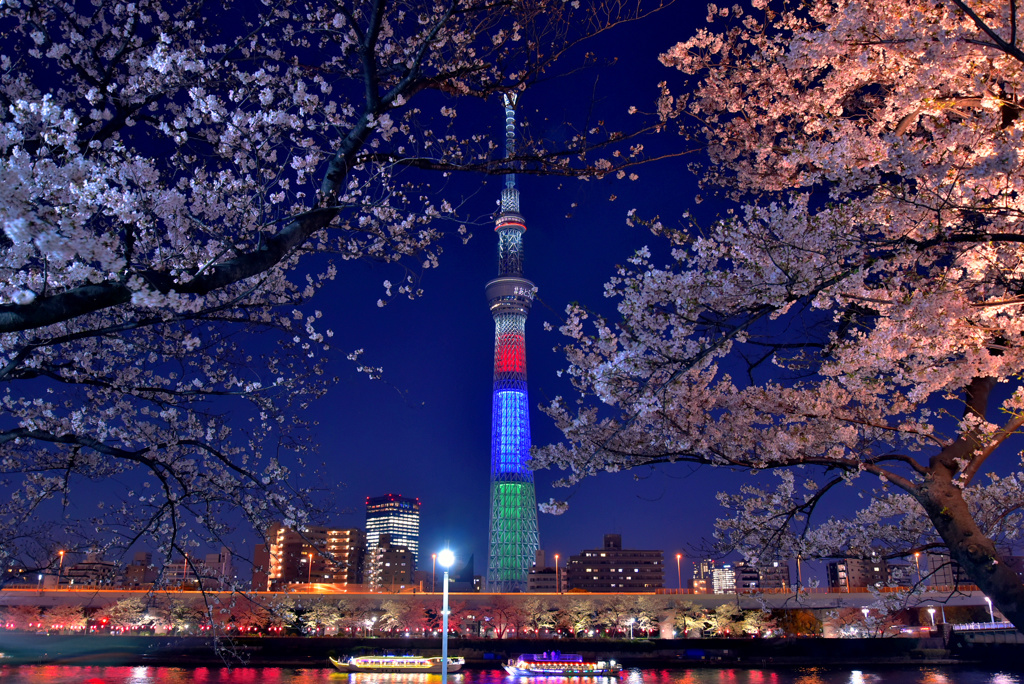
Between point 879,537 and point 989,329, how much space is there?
567 centimetres

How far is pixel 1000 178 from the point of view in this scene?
4434mm

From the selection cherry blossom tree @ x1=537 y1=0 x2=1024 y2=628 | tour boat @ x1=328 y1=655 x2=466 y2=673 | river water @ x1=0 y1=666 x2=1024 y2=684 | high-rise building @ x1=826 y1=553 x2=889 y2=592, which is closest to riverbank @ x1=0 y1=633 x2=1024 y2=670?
river water @ x1=0 y1=666 x2=1024 y2=684

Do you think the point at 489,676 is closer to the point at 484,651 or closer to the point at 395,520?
the point at 484,651

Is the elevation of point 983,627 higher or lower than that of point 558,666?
higher

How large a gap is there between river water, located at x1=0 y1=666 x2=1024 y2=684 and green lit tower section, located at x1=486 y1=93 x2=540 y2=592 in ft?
117

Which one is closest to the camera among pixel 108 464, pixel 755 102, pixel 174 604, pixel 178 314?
pixel 178 314

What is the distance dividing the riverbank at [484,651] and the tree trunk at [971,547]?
44524 millimetres

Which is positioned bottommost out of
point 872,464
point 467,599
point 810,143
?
point 467,599

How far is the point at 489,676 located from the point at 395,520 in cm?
13843

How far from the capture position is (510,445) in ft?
254

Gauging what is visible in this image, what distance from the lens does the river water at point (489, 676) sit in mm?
32812

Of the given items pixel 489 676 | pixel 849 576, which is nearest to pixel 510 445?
pixel 489 676

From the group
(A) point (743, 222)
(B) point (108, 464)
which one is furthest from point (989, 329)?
(B) point (108, 464)

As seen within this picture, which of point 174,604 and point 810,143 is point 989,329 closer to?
point 810,143
